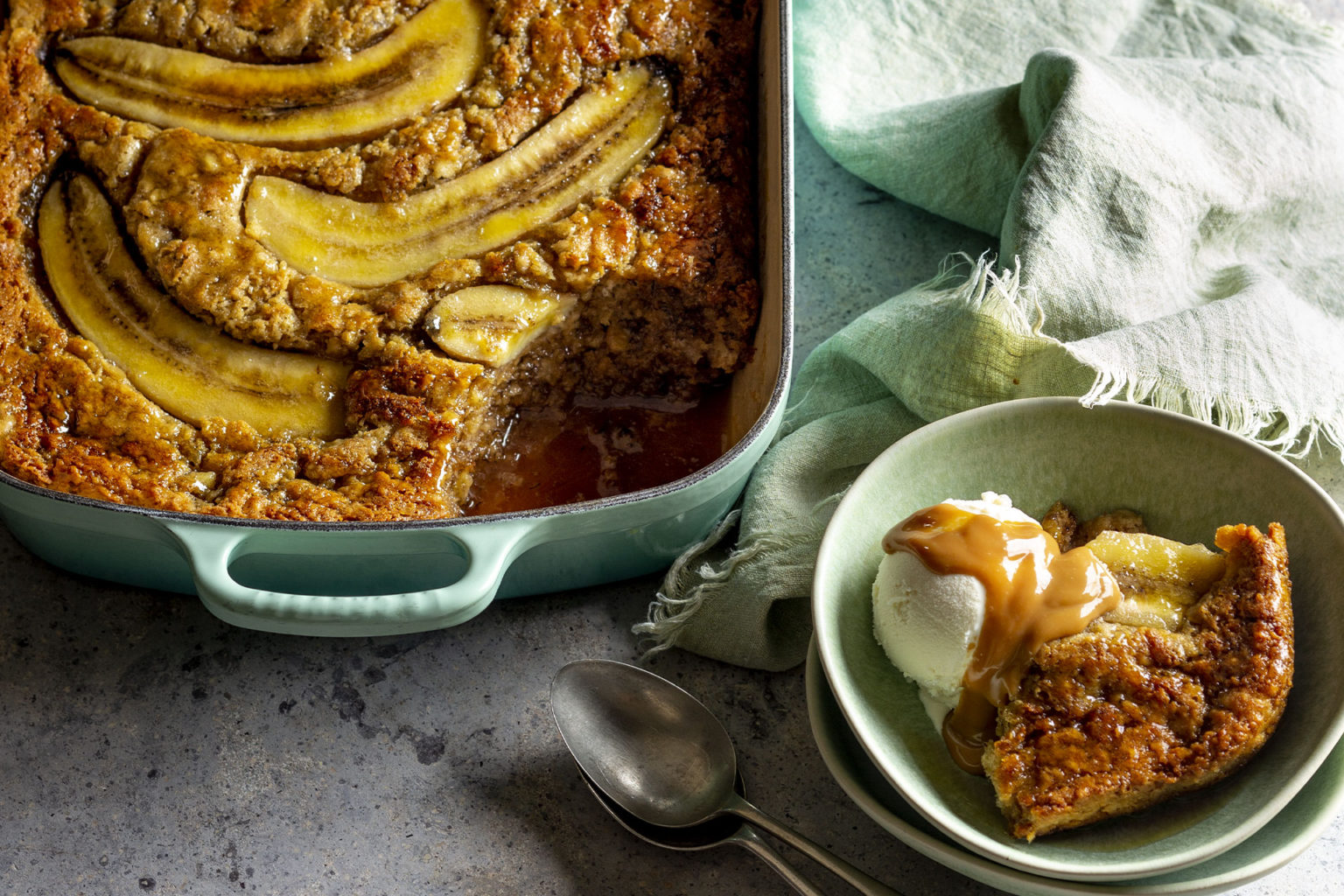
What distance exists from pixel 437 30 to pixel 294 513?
0.88 meters

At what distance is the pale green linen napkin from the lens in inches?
71.2

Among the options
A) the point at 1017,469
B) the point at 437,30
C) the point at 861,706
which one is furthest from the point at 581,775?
the point at 437,30

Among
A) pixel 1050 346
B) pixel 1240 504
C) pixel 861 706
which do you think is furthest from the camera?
pixel 1050 346

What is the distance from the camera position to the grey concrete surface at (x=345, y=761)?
1643 millimetres

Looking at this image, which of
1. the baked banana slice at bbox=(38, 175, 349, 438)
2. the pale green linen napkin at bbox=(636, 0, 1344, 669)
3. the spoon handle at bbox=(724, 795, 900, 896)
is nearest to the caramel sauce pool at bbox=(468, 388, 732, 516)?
the pale green linen napkin at bbox=(636, 0, 1344, 669)

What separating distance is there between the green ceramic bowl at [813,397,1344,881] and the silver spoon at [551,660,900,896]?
238 millimetres

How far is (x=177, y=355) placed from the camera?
1864mm

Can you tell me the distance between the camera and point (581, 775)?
1.73 metres

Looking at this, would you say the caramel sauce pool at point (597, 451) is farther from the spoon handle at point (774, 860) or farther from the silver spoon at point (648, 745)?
the spoon handle at point (774, 860)

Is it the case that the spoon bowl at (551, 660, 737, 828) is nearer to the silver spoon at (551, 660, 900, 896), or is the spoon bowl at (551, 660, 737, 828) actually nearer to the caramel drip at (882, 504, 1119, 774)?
the silver spoon at (551, 660, 900, 896)

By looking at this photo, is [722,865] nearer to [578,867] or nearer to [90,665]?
[578,867]

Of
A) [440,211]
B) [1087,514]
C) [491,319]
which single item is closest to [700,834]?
[1087,514]

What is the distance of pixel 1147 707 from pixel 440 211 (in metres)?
1.27

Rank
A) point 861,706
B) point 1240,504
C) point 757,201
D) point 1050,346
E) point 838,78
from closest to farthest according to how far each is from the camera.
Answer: point 861,706 < point 1240,504 < point 1050,346 < point 757,201 < point 838,78
